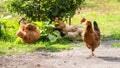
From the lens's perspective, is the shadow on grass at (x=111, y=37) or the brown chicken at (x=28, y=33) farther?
the shadow on grass at (x=111, y=37)

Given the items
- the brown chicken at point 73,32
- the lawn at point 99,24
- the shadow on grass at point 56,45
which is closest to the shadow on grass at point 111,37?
the lawn at point 99,24

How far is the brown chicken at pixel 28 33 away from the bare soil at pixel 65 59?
3.18ft

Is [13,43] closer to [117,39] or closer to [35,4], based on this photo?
[35,4]

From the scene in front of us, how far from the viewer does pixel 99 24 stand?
14.6 m

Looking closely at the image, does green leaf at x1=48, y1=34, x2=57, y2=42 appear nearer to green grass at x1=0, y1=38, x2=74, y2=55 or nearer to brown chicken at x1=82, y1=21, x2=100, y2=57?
green grass at x1=0, y1=38, x2=74, y2=55

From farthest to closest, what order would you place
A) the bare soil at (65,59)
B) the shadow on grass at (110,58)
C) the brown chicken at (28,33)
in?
the brown chicken at (28,33), the shadow on grass at (110,58), the bare soil at (65,59)

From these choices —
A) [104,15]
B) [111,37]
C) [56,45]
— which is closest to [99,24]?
[104,15]

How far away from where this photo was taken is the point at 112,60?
8945mm

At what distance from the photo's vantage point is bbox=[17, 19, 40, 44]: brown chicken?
412 inches

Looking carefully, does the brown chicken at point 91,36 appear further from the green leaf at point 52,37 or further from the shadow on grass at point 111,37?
the shadow on grass at point 111,37

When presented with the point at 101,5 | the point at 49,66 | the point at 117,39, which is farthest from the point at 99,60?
the point at 101,5

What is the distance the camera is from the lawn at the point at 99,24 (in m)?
10.2

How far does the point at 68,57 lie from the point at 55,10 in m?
3.44

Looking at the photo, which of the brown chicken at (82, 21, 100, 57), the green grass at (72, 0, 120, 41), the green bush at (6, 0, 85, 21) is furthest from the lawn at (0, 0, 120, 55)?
the green bush at (6, 0, 85, 21)
